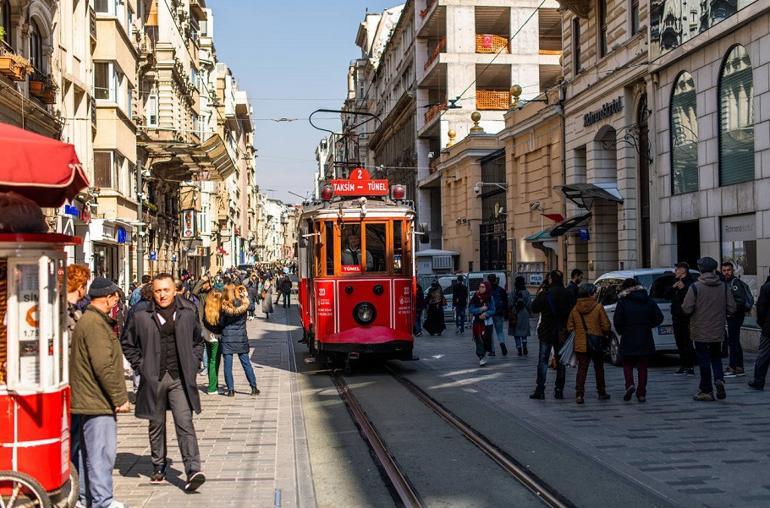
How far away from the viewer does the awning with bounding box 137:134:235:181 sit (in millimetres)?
39656

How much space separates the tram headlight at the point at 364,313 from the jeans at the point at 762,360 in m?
6.37

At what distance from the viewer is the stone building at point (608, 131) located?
86.9 feet

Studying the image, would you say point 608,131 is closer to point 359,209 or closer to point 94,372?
point 359,209

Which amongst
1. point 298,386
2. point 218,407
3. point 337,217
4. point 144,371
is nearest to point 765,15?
point 337,217

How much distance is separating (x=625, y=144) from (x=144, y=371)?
21.4 meters

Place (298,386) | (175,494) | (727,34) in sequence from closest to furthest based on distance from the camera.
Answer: (175,494), (298,386), (727,34)

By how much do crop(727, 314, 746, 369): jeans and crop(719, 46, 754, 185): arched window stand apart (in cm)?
678

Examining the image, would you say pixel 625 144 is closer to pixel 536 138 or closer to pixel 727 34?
pixel 727 34

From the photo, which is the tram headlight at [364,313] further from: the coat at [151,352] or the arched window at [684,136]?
the arched window at [684,136]

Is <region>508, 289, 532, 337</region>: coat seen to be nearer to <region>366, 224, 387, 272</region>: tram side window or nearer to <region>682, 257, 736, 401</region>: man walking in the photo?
<region>366, 224, 387, 272</region>: tram side window

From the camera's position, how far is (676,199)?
24.2 meters

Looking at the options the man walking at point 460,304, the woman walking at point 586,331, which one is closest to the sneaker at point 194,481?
the woman walking at point 586,331

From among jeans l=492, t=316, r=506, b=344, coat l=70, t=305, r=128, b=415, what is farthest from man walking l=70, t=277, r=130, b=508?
jeans l=492, t=316, r=506, b=344

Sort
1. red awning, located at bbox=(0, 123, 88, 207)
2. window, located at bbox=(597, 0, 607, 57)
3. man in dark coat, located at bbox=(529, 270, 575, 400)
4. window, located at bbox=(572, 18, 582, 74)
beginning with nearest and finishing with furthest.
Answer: red awning, located at bbox=(0, 123, 88, 207), man in dark coat, located at bbox=(529, 270, 575, 400), window, located at bbox=(597, 0, 607, 57), window, located at bbox=(572, 18, 582, 74)
